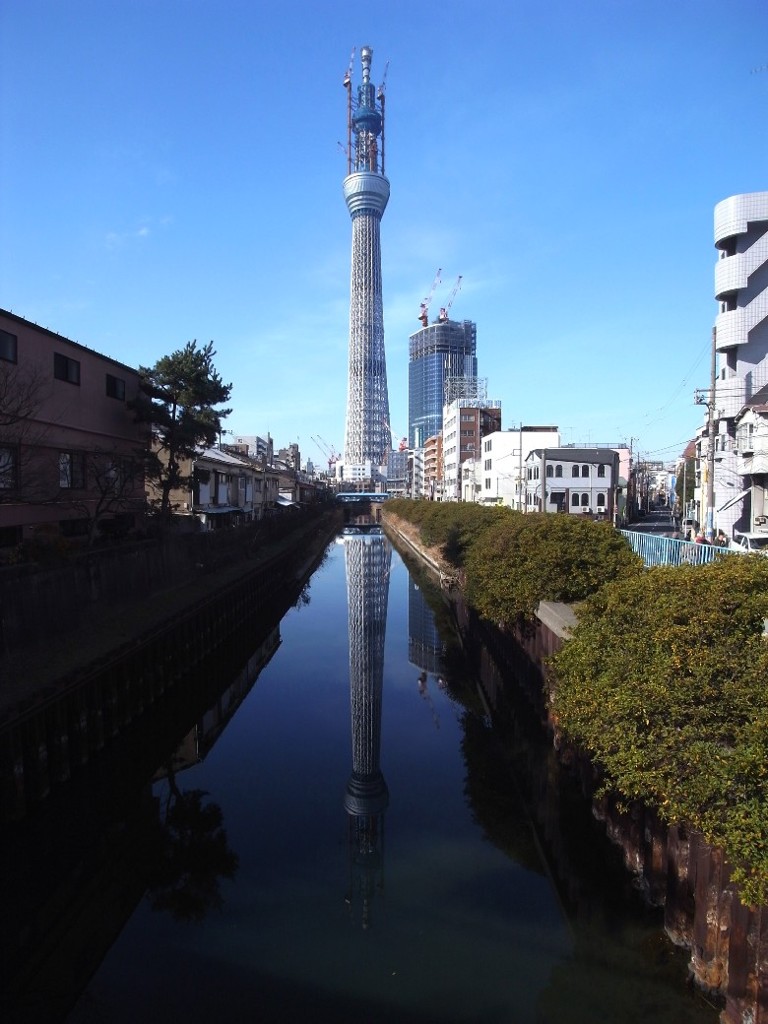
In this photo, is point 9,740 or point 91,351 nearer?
point 9,740

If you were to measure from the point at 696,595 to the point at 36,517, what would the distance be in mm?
19486

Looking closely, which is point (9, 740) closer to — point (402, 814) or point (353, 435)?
point (402, 814)

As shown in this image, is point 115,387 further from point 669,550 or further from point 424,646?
point 669,550

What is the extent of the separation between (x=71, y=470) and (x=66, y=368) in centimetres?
339

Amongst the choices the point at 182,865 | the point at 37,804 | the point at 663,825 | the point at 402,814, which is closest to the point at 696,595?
the point at 663,825

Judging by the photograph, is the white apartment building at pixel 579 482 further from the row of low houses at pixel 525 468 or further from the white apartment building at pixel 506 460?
the white apartment building at pixel 506 460

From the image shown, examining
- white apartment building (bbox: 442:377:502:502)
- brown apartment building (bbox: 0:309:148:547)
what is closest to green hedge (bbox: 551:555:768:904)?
brown apartment building (bbox: 0:309:148:547)

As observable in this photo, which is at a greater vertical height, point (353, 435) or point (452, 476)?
point (353, 435)

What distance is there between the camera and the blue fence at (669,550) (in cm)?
1203

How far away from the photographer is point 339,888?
362 inches

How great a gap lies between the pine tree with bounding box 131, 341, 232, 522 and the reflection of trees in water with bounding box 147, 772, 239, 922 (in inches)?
676

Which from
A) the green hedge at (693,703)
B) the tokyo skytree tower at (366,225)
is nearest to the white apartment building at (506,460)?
the green hedge at (693,703)

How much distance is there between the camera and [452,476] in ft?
312

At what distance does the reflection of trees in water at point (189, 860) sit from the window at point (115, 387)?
17.6 meters
